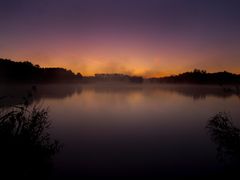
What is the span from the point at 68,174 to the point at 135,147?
20.5ft

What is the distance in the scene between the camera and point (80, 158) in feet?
43.5

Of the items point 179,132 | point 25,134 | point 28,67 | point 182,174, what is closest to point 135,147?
point 182,174

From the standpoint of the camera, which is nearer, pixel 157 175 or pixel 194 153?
pixel 157 175

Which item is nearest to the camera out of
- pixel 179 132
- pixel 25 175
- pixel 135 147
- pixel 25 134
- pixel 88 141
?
pixel 25 175

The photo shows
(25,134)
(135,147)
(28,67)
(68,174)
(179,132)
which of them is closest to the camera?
(25,134)

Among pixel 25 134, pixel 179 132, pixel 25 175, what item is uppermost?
pixel 25 134

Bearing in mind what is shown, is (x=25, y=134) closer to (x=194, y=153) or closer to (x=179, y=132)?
(x=194, y=153)

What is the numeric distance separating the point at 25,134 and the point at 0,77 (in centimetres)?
12491

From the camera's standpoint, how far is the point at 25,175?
819cm

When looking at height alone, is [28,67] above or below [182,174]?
above

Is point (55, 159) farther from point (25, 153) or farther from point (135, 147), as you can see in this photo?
Result: point (135, 147)

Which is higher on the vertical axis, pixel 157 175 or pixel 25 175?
pixel 25 175

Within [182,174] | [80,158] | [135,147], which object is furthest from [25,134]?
[135,147]

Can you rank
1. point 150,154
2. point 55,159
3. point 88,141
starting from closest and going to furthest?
point 55,159 → point 150,154 → point 88,141
